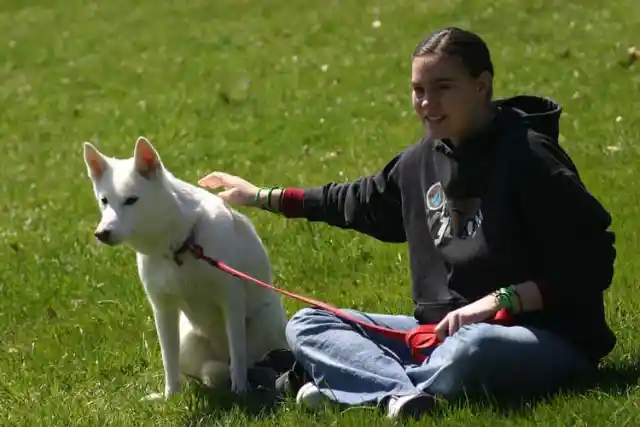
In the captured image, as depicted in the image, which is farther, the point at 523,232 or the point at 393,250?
the point at 393,250

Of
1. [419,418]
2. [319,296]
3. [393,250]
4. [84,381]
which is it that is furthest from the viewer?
[393,250]

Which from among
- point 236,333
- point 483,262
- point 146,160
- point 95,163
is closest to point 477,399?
point 483,262

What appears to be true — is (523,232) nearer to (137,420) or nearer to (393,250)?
(137,420)

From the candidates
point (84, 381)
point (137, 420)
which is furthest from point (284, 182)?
point (137, 420)

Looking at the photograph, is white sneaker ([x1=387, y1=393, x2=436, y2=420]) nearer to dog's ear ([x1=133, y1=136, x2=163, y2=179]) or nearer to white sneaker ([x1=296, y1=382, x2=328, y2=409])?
white sneaker ([x1=296, y1=382, x2=328, y2=409])

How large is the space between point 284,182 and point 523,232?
14.7 feet

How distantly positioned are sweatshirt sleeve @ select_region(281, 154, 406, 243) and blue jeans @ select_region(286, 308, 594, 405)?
53cm

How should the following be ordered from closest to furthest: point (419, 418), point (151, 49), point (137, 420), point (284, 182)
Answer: point (419, 418) → point (137, 420) → point (284, 182) → point (151, 49)

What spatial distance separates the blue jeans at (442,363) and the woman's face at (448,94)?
2.49ft

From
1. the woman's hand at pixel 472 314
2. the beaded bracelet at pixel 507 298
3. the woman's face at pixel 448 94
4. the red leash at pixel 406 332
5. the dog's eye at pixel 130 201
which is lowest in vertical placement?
the red leash at pixel 406 332

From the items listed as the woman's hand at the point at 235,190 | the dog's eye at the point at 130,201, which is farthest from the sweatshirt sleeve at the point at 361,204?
the dog's eye at the point at 130,201

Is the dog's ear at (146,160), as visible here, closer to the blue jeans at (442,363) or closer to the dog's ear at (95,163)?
the dog's ear at (95,163)

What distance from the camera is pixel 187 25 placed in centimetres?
1559

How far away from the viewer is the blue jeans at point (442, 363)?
3.99 meters
